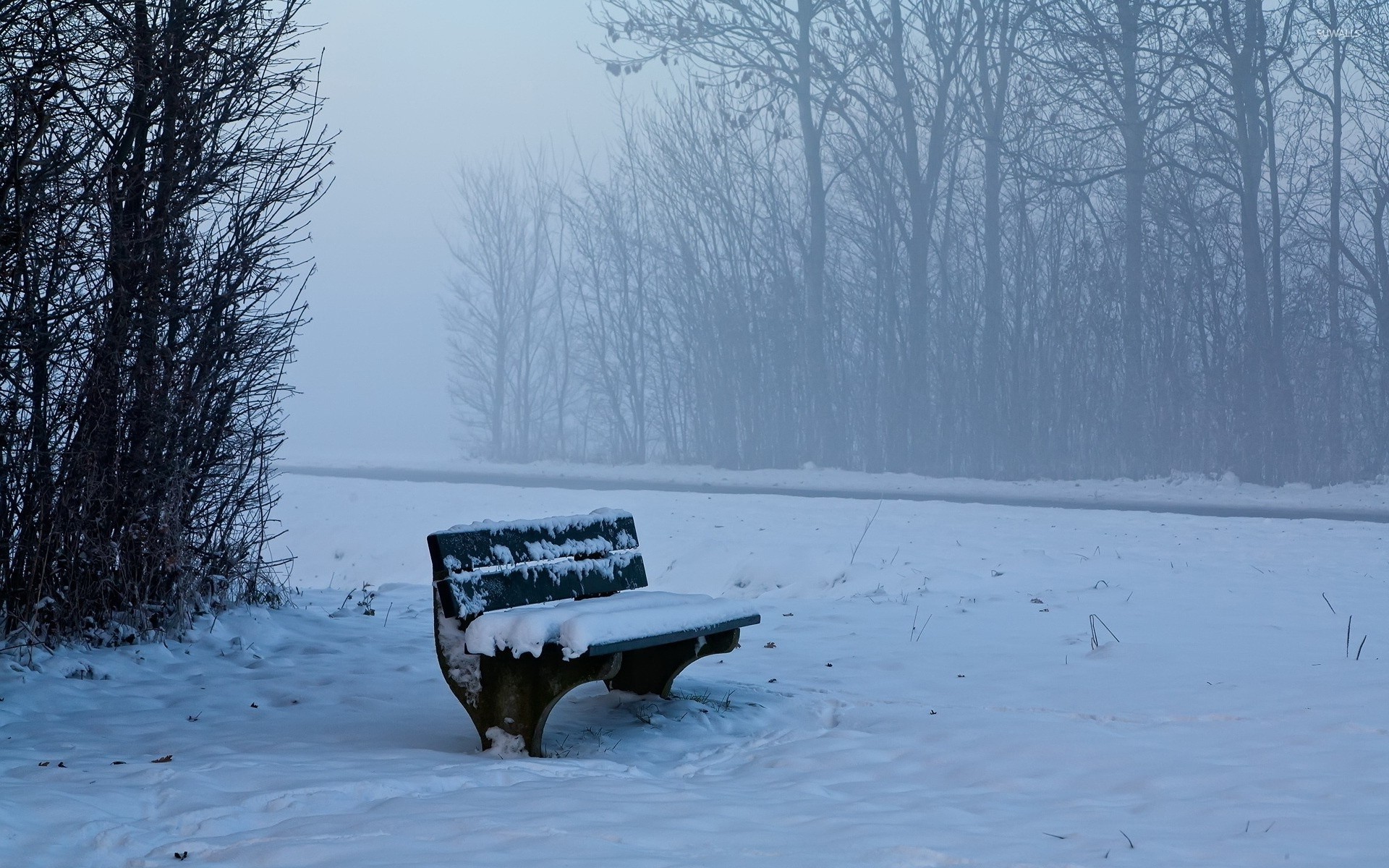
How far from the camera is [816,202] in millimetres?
24219

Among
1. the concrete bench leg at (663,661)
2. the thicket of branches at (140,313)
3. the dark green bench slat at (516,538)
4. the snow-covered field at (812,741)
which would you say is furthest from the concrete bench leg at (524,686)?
the thicket of branches at (140,313)

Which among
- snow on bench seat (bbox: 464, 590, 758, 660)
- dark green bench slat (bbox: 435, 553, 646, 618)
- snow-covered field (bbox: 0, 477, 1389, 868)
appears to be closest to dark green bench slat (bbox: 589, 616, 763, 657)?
snow on bench seat (bbox: 464, 590, 758, 660)

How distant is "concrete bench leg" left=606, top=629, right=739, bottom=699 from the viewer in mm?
4652

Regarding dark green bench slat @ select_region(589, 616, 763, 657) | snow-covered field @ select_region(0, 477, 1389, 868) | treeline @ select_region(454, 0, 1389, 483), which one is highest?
treeline @ select_region(454, 0, 1389, 483)

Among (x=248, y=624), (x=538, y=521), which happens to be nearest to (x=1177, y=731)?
(x=538, y=521)

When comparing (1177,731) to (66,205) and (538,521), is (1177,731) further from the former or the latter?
(66,205)

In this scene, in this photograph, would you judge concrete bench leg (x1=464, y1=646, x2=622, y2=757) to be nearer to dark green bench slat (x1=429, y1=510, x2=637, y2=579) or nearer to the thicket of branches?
dark green bench slat (x1=429, y1=510, x2=637, y2=579)

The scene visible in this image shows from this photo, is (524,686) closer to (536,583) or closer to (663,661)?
(536,583)

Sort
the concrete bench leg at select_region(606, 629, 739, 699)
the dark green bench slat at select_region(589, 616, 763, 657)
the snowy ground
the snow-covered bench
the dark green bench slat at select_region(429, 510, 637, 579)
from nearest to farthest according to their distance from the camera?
the dark green bench slat at select_region(589, 616, 763, 657) → the snow-covered bench → the dark green bench slat at select_region(429, 510, 637, 579) → the concrete bench leg at select_region(606, 629, 739, 699) → the snowy ground

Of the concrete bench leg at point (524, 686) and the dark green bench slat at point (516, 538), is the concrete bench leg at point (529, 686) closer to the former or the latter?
the concrete bench leg at point (524, 686)

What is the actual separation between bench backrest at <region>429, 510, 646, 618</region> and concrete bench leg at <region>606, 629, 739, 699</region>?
338 millimetres

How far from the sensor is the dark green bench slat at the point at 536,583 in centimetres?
411

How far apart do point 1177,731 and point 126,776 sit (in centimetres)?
362

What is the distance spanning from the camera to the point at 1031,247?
2253 cm
